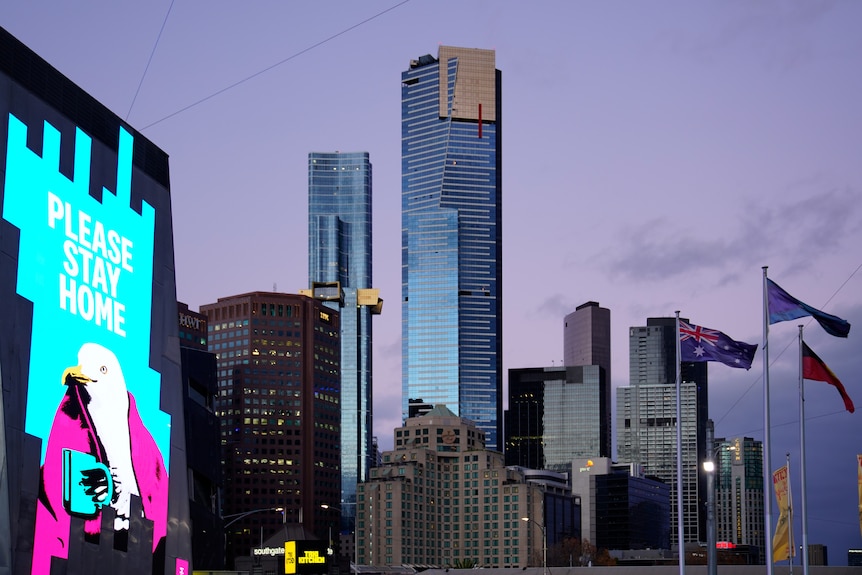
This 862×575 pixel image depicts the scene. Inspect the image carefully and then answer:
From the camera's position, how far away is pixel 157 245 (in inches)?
1785

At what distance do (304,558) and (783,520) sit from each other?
66.4 meters

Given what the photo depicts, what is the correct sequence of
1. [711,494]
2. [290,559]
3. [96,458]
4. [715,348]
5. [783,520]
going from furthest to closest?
[290,559] → [715,348] → [783,520] → [711,494] → [96,458]

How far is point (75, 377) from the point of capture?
3872 centimetres

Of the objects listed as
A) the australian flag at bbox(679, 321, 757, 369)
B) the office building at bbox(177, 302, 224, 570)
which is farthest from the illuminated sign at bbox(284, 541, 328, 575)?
the australian flag at bbox(679, 321, 757, 369)

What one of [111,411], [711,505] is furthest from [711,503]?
[111,411]

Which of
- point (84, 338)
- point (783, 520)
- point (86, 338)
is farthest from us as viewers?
point (783, 520)

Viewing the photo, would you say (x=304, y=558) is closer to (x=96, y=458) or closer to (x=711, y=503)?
(x=711, y=503)

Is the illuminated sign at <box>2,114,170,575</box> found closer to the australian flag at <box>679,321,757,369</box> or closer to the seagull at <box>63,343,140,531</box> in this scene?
the seagull at <box>63,343,140,531</box>

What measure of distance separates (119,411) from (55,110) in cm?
1000

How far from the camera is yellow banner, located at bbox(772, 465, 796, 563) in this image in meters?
55.2

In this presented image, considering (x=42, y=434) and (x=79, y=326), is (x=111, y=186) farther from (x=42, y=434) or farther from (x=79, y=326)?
(x=42, y=434)

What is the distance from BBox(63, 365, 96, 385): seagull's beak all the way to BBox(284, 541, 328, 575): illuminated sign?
7723 cm

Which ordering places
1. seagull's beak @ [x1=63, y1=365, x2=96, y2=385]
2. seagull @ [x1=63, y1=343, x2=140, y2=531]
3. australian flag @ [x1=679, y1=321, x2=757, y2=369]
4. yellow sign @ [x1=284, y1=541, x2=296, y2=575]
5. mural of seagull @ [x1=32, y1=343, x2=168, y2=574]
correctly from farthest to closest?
yellow sign @ [x1=284, y1=541, x2=296, y2=575] → australian flag @ [x1=679, y1=321, x2=757, y2=369] → seagull @ [x1=63, y1=343, x2=140, y2=531] → seagull's beak @ [x1=63, y1=365, x2=96, y2=385] → mural of seagull @ [x1=32, y1=343, x2=168, y2=574]

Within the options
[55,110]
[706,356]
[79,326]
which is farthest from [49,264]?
[706,356]
